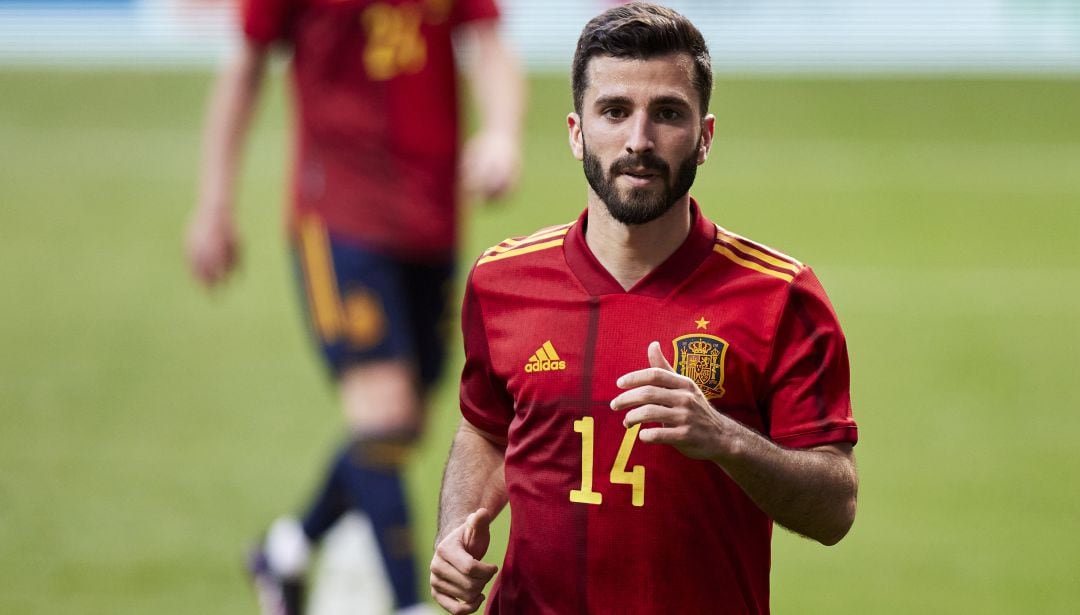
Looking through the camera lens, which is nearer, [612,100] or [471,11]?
[612,100]

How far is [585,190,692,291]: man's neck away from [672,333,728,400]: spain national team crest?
17 centimetres

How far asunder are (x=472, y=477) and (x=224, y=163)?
9.13 feet

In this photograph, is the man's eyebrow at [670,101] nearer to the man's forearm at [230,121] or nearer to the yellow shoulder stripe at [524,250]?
the yellow shoulder stripe at [524,250]

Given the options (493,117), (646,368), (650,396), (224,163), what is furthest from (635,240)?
(224,163)

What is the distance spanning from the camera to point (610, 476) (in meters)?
2.91

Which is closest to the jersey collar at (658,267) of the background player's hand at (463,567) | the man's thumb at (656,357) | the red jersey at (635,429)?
the red jersey at (635,429)

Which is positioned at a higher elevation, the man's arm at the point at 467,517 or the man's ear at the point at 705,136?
the man's ear at the point at 705,136

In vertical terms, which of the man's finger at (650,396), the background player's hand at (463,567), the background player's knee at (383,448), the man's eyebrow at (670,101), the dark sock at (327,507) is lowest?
the dark sock at (327,507)

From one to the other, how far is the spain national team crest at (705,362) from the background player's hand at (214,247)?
10.2 feet

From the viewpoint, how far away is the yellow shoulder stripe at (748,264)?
2.90 m

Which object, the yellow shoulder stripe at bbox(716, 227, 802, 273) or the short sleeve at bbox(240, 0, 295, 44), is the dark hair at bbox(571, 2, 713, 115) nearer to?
the yellow shoulder stripe at bbox(716, 227, 802, 273)

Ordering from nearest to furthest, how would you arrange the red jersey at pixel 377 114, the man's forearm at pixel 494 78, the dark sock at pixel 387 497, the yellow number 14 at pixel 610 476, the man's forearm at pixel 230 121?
1. the yellow number 14 at pixel 610 476
2. the dark sock at pixel 387 497
3. the man's forearm at pixel 230 121
4. the red jersey at pixel 377 114
5. the man's forearm at pixel 494 78

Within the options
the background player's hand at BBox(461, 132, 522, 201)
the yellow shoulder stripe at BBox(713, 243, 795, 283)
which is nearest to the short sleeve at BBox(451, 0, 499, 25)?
the background player's hand at BBox(461, 132, 522, 201)

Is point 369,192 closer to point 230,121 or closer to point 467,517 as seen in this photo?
point 230,121
